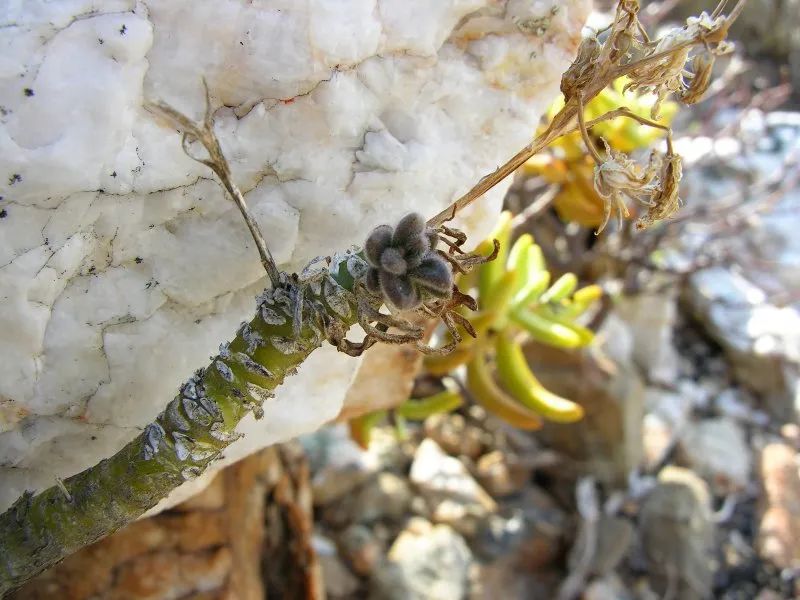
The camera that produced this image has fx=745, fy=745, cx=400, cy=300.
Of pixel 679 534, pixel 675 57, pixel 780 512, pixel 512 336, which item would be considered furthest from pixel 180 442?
pixel 780 512

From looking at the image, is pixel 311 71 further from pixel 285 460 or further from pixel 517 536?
pixel 517 536

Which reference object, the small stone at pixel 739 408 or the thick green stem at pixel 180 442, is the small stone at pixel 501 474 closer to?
the small stone at pixel 739 408

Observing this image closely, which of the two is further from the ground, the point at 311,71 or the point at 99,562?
the point at 311,71

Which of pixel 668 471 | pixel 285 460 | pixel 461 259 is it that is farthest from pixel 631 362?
pixel 461 259

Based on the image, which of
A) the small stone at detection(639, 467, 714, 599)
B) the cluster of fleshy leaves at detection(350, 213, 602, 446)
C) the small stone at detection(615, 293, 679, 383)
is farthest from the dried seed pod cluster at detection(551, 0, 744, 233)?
the small stone at detection(615, 293, 679, 383)

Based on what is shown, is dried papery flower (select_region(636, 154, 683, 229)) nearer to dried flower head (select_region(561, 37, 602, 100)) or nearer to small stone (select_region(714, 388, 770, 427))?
dried flower head (select_region(561, 37, 602, 100))

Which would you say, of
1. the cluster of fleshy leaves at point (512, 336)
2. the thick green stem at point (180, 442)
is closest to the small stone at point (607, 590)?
the cluster of fleshy leaves at point (512, 336)

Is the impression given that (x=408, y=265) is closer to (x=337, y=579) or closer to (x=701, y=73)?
(x=701, y=73)
